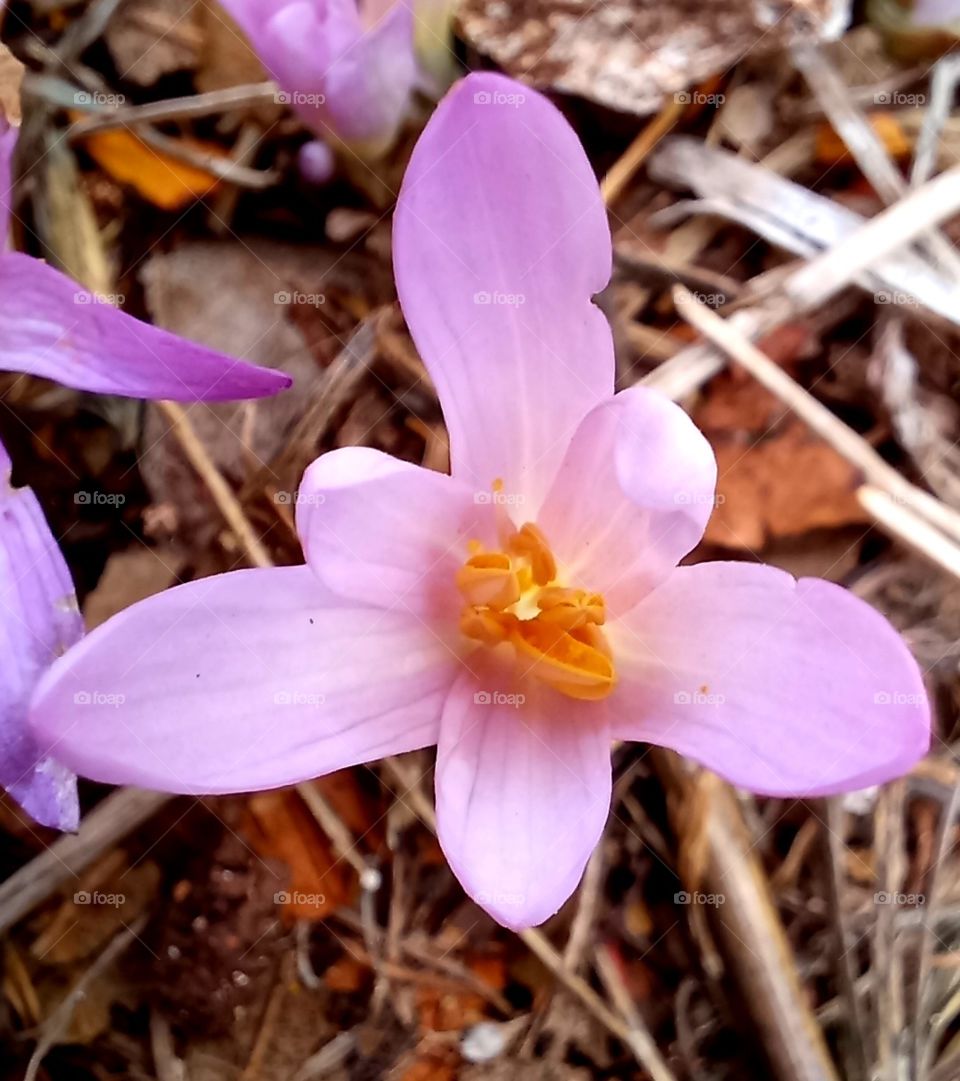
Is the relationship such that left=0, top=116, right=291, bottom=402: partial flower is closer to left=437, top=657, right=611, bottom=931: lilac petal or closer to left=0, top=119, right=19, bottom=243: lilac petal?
left=0, top=119, right=19, bottom=243: lilac petal

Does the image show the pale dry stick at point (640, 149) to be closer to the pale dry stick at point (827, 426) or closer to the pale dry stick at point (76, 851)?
the pale dry stick at point (827, 426)

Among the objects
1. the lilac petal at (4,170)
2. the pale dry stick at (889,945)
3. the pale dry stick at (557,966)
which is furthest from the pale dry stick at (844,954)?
the lilac petal at (4,170)

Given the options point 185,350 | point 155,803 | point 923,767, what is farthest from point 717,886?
point 185,350

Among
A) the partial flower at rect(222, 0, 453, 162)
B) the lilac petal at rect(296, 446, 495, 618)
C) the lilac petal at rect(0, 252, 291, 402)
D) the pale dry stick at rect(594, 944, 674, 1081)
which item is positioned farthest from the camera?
the pale dry stick at rect(594, 944, 674, 1081)

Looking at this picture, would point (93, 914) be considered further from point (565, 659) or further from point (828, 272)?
point (828, 272)

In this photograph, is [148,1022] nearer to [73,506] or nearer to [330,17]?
[73,506]

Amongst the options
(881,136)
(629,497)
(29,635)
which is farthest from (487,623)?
(881,136)

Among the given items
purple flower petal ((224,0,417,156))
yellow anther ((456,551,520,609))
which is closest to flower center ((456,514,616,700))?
yellow anther ((456,551,520,609))

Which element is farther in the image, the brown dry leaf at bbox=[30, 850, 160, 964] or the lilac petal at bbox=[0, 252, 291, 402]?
the brown dry leaf at bbox=[30, 850, 160, 964]
